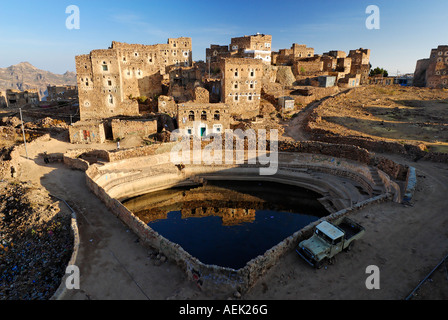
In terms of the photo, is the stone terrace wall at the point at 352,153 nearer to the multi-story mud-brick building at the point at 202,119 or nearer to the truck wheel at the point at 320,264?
the multi-story mud-brick building at the point at 202,119

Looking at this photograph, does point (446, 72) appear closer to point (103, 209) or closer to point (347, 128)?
point (347, 128)

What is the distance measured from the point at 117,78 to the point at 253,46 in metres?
26.6

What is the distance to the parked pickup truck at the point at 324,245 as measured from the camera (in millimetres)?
12758

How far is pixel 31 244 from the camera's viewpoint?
54.5 feet

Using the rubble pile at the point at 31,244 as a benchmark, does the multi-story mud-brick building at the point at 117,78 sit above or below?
above

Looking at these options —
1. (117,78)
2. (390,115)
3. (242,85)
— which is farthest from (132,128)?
(390,115)

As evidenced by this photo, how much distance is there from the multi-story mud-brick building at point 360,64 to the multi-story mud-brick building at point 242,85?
1377 inches

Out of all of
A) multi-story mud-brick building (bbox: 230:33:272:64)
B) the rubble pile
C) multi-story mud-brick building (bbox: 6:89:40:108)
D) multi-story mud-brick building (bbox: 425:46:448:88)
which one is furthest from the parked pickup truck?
multi-story mud-brick building (bbox: 425:46:448:88)

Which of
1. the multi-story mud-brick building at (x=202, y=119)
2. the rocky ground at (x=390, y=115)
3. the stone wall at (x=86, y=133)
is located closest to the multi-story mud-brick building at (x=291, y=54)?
the rocky ground at (x=390, y=115)

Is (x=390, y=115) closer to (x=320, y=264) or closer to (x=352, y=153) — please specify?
(x=352, y=153)

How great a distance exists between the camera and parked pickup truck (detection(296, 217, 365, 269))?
12758 millimetres

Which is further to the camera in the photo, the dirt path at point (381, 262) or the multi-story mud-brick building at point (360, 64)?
the multi-story mud-brick building at point (360, 64)

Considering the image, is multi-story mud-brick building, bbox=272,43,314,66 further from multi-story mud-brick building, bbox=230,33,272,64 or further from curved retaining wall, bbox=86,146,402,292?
curved retaining wall, bbox=86,146,402,292
